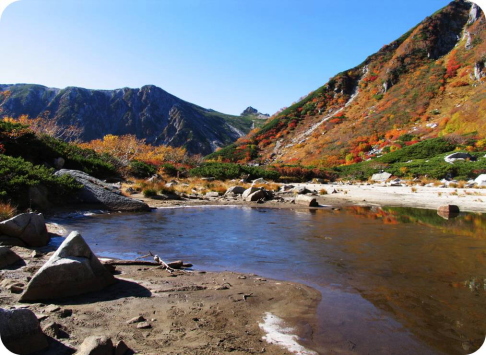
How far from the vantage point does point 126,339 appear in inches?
115

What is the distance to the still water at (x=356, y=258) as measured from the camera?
338cm

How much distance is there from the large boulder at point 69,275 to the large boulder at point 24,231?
2.93 m

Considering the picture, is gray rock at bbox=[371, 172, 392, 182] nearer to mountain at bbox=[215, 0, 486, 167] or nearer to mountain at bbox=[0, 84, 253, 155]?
mountain at bbox=[215, 0, 486, 167]

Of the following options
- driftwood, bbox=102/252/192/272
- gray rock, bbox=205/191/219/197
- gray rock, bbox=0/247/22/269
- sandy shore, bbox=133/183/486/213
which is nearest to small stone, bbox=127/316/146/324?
driftwood, bbox=102/252/192/272

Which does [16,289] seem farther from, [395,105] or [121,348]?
[395,105]

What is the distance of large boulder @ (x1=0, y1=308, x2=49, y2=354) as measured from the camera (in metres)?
2.57

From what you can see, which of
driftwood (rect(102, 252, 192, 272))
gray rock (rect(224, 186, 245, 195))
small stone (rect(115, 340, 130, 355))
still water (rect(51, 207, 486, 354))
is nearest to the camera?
small stone (rect(115, 340, 130, 355))

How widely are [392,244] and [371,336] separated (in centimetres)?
465

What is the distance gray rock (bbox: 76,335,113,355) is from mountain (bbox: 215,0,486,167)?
33876 millimetres

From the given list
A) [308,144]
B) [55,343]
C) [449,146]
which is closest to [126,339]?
[55,343]

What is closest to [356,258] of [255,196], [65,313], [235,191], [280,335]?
[280,335]

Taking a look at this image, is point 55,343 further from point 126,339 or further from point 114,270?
point 114,270

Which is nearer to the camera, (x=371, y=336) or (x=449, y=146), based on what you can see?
(x=371, y=336)

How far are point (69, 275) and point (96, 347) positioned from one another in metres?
1.68
